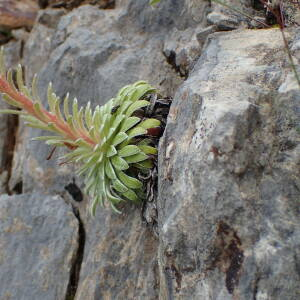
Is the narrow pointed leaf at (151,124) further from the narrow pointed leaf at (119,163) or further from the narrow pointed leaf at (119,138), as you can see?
the narrow pointed leaf at (119,163)

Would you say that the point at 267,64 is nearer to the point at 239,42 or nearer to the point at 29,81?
the point at 239,42

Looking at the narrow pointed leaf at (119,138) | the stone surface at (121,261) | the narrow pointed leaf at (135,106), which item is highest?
the narrow pointed leaf at (135,106)

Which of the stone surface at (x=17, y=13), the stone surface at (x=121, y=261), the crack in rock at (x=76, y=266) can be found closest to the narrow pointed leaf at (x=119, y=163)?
the stone surface at (x=121, y=261)

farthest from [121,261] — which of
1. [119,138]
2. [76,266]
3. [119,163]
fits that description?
[119,138]

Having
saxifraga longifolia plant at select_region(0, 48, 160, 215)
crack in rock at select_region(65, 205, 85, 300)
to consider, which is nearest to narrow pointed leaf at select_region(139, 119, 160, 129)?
saxifraga longifolia plant at select_region(0, 48, 160, 215)

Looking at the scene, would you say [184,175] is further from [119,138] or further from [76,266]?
[76,266]

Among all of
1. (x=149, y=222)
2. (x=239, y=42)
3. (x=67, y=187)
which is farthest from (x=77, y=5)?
(x=149, y=222)
